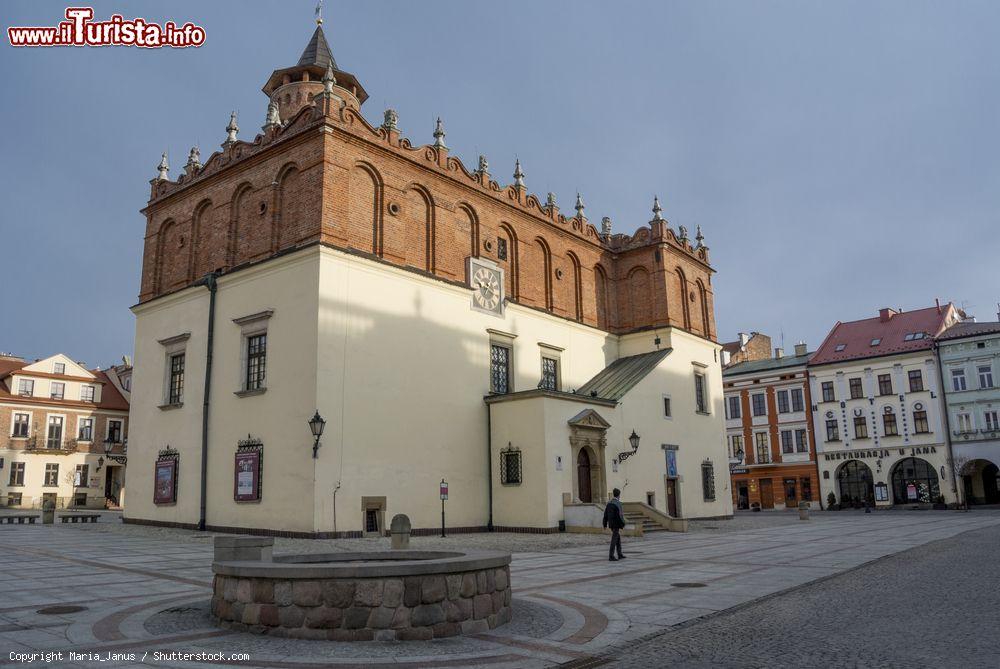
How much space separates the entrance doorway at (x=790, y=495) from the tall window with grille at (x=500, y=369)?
31706 millimetres

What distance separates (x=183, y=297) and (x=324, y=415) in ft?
30.0

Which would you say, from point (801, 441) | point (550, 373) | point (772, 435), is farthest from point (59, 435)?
point (801, 441)

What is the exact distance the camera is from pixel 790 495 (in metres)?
51.3

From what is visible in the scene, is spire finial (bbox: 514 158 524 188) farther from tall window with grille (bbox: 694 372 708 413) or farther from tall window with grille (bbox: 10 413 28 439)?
tall window with grille (bbox: 10 413 28 439)

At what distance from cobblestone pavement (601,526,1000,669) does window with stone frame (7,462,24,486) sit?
47.9 meters

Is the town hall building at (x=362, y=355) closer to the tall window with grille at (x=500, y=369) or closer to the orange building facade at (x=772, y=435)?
the tall window with grille at (x=500, y=369)

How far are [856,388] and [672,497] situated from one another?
24.2m

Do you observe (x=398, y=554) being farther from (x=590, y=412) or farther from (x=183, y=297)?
(x=183, y=297)

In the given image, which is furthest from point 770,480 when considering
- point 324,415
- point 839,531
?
point 324,415

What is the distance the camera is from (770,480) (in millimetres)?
51969

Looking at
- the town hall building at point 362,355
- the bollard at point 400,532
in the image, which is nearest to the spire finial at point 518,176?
the town hall building at point 362,355

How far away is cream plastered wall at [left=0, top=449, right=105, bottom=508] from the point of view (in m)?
44.8

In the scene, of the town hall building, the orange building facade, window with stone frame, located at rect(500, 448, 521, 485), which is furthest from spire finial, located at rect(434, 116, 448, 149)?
the orange building facade

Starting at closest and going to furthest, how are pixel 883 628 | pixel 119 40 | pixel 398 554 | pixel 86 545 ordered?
pixel 883 628
pixel 398 554
pixel 119 40
pixel 86 545
